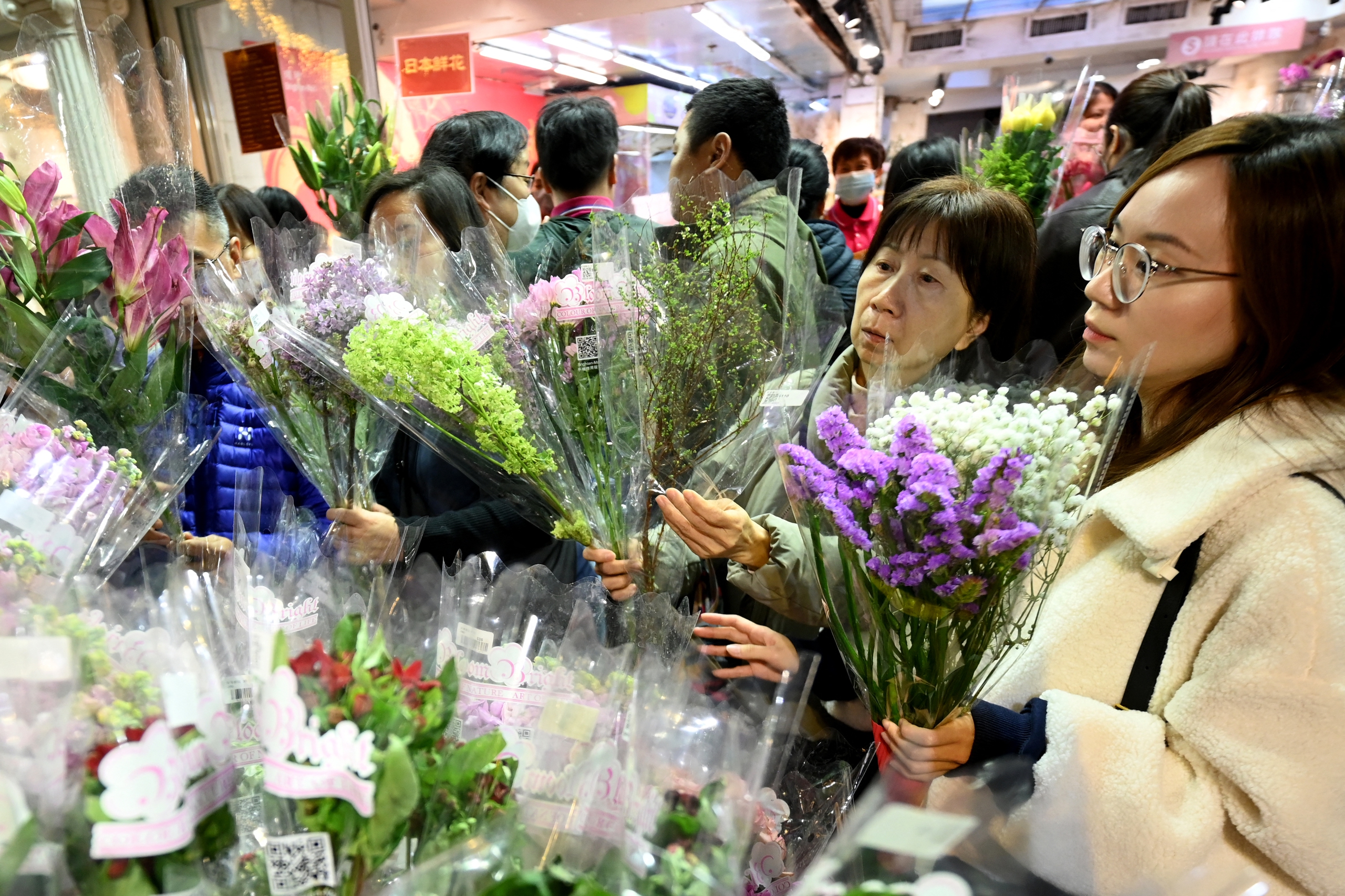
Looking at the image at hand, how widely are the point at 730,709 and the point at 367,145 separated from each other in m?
2.98

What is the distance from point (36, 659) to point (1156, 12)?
1253cm

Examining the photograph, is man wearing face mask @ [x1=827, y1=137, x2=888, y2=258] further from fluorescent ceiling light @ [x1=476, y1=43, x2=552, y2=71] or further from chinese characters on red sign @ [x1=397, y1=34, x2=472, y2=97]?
fluorescent ceiling light @ [x1=476, y1=43, x2=552, y2=71]

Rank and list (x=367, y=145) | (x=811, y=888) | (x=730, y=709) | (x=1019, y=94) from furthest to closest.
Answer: (x=1019, y=94), (x=367, y=145), (x=730, y=709), (x=811, y=888)

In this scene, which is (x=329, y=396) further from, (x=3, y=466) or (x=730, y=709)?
(x=730, y=709)

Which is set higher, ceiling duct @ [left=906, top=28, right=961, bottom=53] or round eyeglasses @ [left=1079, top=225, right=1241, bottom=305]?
ceiling duct @ [left=906, top=28, right=961, bottom=53]

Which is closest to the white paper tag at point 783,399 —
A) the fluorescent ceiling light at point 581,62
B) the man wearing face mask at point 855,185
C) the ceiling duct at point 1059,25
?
the man wearing face mask at point 855,185

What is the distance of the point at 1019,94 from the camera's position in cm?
352

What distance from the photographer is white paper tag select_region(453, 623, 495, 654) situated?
3.01 feet

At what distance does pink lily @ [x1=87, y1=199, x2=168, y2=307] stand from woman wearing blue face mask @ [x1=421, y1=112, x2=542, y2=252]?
1.40m

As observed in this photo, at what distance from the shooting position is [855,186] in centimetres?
488

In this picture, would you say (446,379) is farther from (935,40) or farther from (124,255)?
(935,40)

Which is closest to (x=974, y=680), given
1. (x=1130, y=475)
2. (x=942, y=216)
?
(x=1130, y=475)

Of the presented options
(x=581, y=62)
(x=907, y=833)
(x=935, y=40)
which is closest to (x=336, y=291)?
(x=907, y=833)

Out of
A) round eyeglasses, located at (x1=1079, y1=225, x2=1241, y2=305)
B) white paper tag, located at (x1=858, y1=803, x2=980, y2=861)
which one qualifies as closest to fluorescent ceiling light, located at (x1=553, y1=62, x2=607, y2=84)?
round eyeglasses, located at (x1=1079, y1=225, x2=1241, y2=305)
